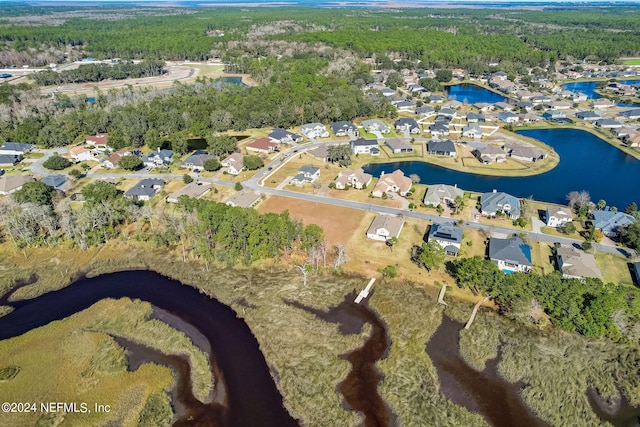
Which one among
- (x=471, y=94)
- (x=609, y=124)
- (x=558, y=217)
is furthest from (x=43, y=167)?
(x=609, y=124)

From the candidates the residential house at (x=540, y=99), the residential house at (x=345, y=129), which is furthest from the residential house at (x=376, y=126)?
the residential house at (x=540, y=99)

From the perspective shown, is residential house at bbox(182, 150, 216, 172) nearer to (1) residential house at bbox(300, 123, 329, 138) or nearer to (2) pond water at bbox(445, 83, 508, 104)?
(1) residential house at bbox(300, 123, 329, 138)

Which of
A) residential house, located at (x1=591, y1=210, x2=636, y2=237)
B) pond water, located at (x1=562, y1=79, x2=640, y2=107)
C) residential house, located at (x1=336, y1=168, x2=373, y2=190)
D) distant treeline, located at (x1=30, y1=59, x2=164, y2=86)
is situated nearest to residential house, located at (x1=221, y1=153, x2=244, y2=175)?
residential house, located at (x1=336, y1=168, x2=373, y2=190)

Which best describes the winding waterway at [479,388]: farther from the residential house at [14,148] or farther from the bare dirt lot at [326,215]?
the residential house at [14,148]

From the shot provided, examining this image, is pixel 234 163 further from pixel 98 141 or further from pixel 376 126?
pixel 376 126

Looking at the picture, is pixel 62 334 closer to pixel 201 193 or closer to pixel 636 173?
pixel 201 193

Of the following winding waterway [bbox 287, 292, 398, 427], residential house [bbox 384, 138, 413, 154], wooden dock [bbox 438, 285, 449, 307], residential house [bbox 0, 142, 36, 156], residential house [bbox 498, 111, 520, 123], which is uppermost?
residential house [bbox 498, 111, 520, 123]

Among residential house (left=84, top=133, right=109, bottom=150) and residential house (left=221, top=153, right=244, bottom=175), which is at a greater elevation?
residential house (left=221, top=153, right=244, bottom=175)
